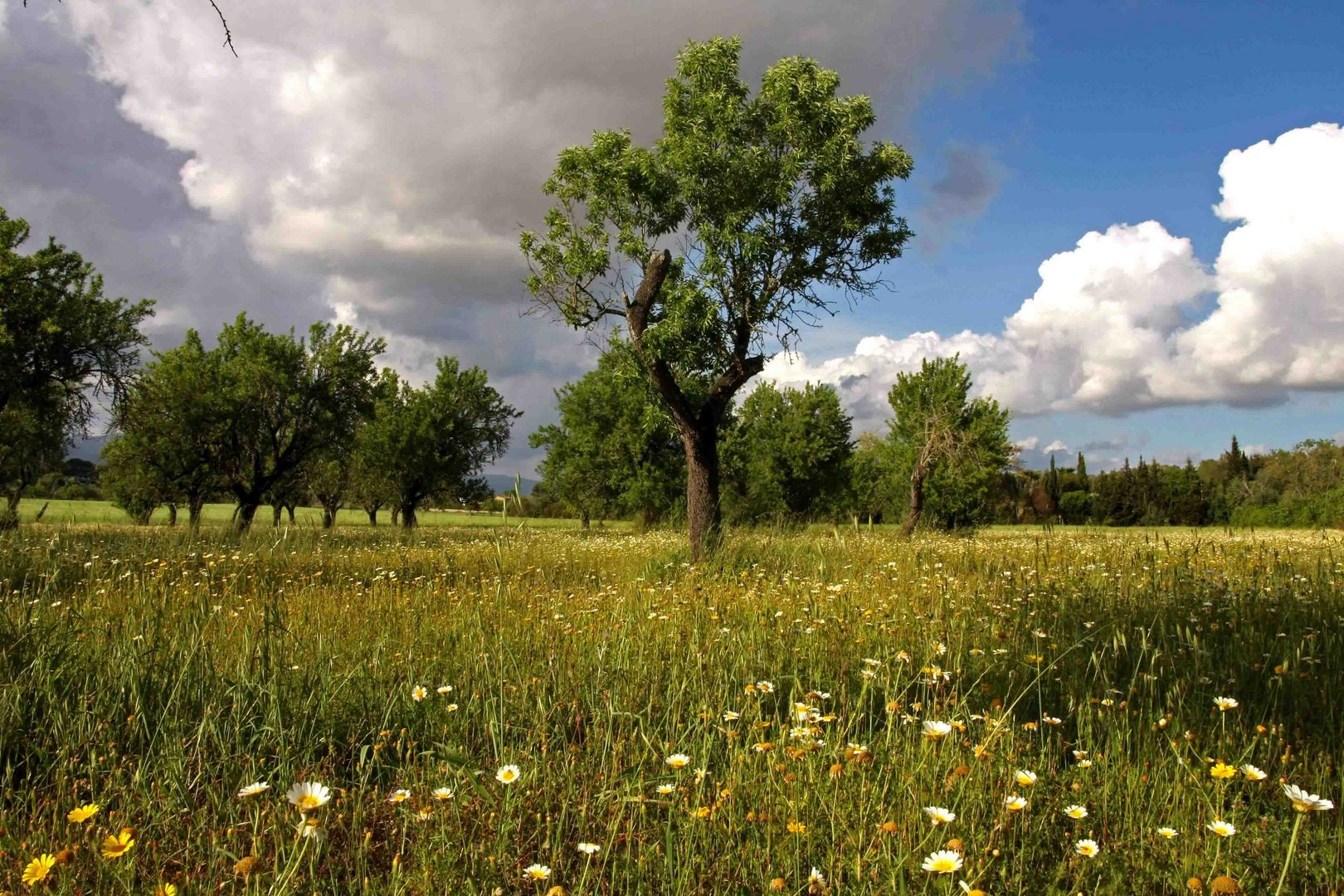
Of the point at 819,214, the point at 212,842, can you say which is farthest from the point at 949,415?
the point at 212,842

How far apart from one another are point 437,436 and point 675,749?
1825 inches

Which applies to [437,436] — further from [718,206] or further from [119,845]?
[119,845]

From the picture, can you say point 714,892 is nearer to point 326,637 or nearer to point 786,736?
point 786,736

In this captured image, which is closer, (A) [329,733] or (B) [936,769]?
(B) [936,769]

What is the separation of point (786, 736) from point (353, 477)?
166 ft

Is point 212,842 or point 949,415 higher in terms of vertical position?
point 949,415

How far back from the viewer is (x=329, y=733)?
10.9 ft

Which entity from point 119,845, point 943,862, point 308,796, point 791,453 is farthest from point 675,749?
point 791,453

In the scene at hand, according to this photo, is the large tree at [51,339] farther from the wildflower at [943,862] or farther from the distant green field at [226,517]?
the wildflower at [943,862]

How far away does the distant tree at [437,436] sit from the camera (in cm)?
4541

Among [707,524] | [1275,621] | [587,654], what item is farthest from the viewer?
[707,524]

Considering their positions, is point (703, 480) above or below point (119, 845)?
above

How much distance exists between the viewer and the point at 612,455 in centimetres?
4491

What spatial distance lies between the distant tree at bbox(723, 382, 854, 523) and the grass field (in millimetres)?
41735
